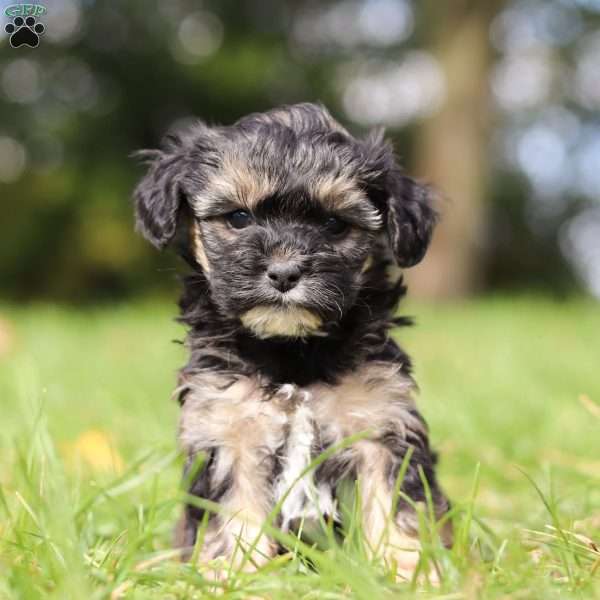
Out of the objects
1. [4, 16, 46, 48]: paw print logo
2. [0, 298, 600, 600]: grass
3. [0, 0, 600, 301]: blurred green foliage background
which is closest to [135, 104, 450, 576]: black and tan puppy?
[0, 298, 600, 600]: grass

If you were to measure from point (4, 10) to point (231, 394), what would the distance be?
251 centimetres

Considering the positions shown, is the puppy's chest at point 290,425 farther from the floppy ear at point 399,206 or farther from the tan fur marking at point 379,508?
the floppy ear at point 399,206

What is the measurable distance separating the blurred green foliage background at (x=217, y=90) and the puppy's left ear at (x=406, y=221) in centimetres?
1034

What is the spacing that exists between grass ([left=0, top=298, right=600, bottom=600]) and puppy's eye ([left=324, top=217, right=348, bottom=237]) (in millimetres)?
994

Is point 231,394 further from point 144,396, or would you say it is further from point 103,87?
point 103,87

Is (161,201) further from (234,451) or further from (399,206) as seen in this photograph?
(234,451)

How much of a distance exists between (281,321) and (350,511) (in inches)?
26.3

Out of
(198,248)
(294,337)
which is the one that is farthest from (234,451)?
(198,248)

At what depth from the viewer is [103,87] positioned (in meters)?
→ 16.5

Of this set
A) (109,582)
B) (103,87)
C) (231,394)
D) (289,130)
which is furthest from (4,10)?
(103,87)

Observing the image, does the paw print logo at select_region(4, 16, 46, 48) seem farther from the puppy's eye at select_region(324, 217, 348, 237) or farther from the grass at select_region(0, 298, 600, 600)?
the puppy's eye at select_region(324, 217, 348, 237)

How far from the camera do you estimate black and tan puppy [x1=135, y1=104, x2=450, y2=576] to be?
317 cm

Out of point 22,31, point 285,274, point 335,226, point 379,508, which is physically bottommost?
point 379,508

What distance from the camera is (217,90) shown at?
1605cm
